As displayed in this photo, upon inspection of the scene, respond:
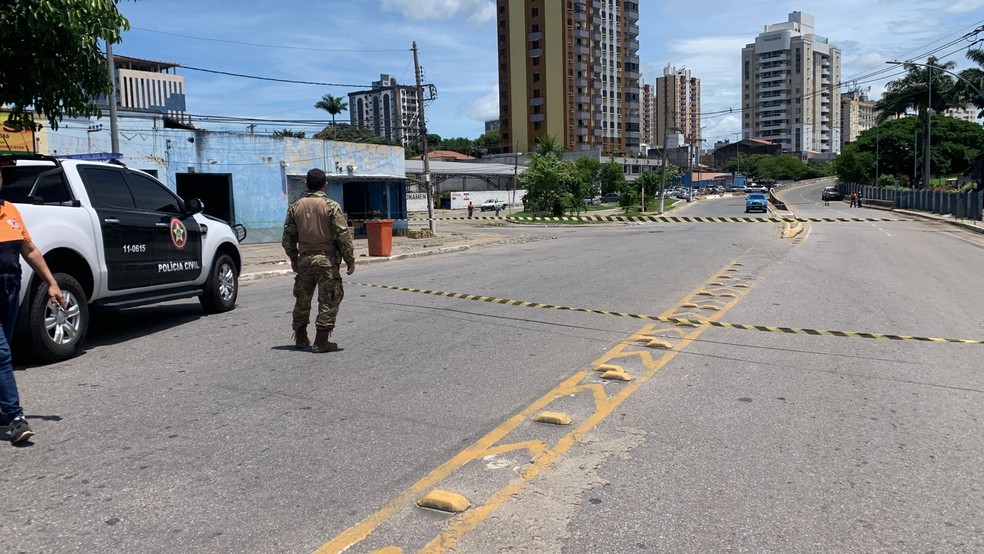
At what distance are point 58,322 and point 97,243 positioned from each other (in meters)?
0.99

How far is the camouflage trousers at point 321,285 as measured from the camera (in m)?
7.50

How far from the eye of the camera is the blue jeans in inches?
193

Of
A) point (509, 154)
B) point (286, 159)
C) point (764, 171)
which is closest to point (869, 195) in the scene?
point (509, 154)

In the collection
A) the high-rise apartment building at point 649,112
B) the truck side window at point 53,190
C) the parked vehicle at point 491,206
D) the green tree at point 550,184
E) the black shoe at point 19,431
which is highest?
the high-rise apartment building at point 649,112

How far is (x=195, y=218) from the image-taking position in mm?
9773

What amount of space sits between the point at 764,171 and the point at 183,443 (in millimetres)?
155571

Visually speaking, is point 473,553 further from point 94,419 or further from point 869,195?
point 869,195

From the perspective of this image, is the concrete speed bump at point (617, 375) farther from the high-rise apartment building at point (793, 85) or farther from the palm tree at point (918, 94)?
the high-rise apartment building at point (793, 85)

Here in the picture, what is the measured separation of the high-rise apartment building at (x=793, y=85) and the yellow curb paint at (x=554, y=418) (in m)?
Result: 180

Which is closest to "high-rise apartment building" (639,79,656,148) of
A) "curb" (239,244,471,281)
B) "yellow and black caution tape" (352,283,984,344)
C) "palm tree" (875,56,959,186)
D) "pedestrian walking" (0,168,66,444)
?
"palm tree" (875,56,959,186)

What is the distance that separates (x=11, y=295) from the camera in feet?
17.0

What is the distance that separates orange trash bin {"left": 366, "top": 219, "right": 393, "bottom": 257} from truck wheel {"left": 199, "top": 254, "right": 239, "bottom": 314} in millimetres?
10991


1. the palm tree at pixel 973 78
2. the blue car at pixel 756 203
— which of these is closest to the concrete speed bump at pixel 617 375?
the blue car at pixel 756 203

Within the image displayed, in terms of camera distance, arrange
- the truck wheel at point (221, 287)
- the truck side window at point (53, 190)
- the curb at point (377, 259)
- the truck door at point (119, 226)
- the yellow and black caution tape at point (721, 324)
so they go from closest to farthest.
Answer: the truck side window at point (53, 190) → the truck door at point (119, 226) → the yellow and black caution tape at point (721, 324) → the truck wheel at point (221, 287) → the curb at point (377, 259)
